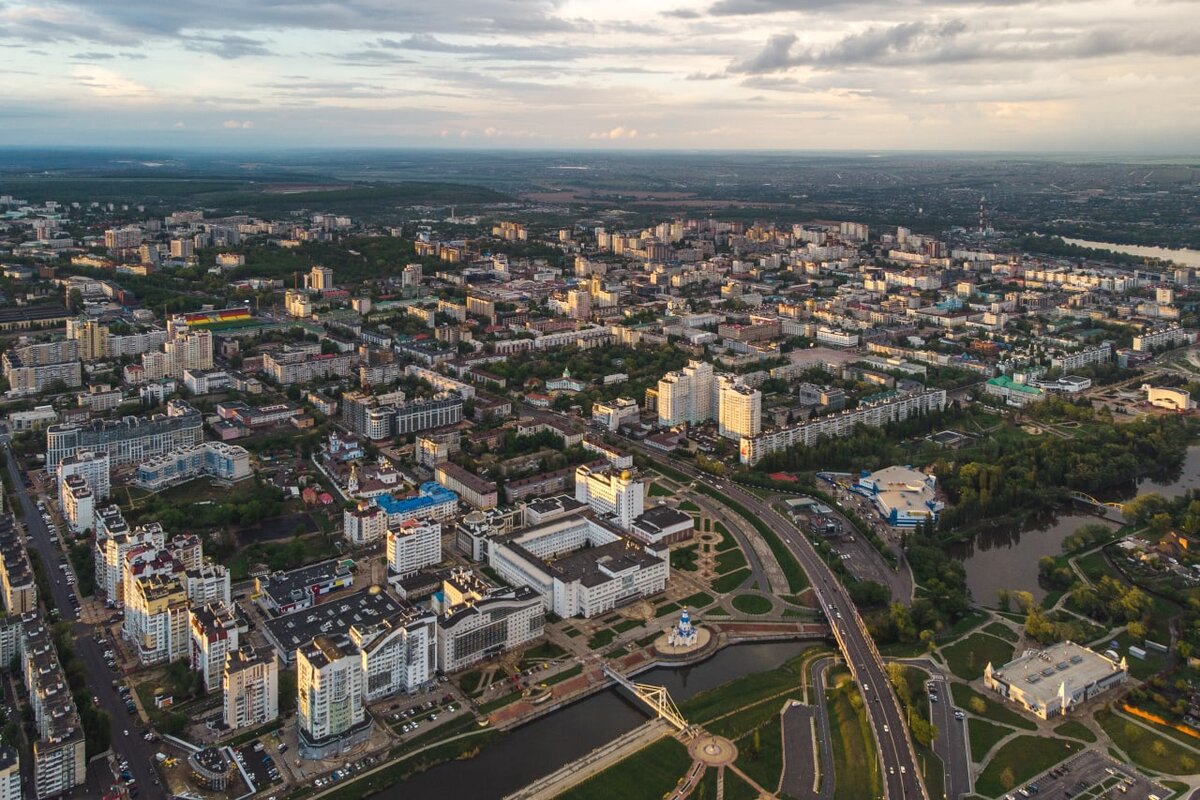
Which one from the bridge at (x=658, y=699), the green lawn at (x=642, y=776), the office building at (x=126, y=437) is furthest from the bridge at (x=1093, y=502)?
the office building at (x=126, y=437)

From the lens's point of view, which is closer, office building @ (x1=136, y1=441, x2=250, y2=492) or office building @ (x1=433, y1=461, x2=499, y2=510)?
office building @ (x1=433, y1=461, x2=499, y2=510)

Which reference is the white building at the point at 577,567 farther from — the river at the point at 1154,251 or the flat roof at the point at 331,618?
the river at the point at 1154,251

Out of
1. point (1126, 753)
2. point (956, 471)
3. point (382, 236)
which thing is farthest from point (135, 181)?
point (1126, 753)

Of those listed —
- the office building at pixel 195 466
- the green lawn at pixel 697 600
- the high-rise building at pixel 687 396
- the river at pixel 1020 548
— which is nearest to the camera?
the green lawn at pixel 697 600

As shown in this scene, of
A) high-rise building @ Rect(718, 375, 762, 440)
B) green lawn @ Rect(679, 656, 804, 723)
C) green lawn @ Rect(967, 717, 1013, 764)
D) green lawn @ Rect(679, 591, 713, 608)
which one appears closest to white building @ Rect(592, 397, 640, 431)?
high-rise building @ Rect(718, 375, 762, 440)

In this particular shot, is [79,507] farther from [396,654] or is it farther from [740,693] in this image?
[740,693]

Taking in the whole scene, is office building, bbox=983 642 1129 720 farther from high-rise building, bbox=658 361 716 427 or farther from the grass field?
high-rise building, bbox=658 361 716 427
